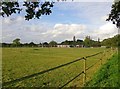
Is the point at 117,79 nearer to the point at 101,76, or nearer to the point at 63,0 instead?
the point at 101,76

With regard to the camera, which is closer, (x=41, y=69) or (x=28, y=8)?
(x=28, y=8)

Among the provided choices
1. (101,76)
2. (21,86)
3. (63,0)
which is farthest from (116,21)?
(63,0)

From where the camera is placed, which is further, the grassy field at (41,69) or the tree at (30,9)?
the grassy field at (41,69)

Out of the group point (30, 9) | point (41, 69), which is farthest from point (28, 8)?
point (41, 69)

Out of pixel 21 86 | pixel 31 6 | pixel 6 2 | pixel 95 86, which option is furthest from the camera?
pixel 21 86

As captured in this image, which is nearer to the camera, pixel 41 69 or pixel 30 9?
pixel 30 9

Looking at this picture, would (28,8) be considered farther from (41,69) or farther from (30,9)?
(41,69)

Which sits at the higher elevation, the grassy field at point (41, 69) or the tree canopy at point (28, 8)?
the tree canopy at point (28, 8)

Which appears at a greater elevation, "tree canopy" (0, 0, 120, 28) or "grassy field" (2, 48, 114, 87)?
"tree canopy" (0, 0, 120, 28)

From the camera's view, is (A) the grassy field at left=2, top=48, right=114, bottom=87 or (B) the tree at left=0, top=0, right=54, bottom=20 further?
(A) the grassy field at left=2, top=48, right=114, bottom=87

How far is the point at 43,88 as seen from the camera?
11.0m

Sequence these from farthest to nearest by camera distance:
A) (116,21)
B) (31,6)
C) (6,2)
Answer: (116,21)
(31,6)
(6,2)

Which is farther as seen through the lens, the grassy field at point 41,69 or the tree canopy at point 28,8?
the grassy field at point 41,69

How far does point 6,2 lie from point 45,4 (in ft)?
3.12
